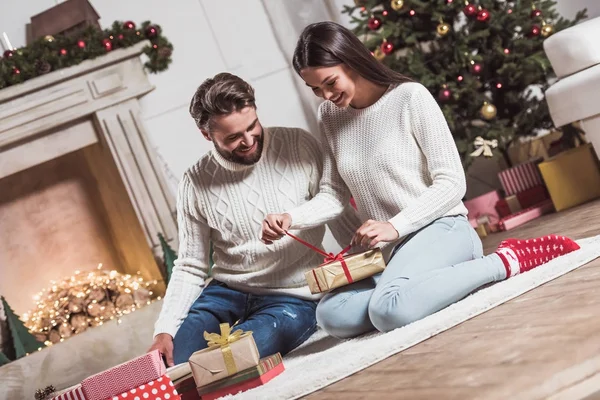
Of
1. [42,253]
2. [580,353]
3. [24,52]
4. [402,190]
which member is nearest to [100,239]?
[42,253]

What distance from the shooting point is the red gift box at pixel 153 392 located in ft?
→ 6.03

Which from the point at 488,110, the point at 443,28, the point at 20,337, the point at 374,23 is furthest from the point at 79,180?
the point at 488,110

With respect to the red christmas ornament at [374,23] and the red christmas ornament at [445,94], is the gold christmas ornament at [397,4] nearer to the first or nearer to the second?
the red christmas ornament at [374,23]

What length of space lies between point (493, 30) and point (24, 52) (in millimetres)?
2220

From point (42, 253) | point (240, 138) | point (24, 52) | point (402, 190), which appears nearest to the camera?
point (402, 190)

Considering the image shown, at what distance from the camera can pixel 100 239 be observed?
4613mm

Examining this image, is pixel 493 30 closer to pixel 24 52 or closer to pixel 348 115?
pixel 348 115

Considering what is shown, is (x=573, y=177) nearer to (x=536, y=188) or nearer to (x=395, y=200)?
(x=536, y=188)

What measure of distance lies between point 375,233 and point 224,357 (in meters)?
0.42

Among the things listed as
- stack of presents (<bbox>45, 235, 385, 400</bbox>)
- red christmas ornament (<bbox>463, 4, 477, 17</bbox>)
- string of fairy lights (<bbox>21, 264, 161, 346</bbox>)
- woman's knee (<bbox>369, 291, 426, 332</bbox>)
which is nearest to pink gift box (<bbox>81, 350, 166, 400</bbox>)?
stack of presents (<bbox>45, 235, 385, 400</bbox>)

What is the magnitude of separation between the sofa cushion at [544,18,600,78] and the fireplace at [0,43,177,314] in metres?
2.02

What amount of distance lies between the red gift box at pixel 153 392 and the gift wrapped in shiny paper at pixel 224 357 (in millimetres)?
62

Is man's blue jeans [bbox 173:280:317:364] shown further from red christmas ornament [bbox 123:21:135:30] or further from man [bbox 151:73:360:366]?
red christmas ornament [bbox 123:21:135:30]

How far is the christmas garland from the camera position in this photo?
160 inches
